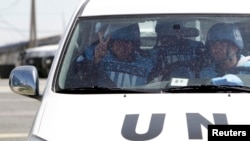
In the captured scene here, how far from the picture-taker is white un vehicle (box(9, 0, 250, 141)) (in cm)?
402

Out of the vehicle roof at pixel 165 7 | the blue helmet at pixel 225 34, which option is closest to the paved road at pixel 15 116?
the vehicle roof at pixel 165 7

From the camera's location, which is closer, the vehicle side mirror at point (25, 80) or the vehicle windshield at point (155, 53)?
the vehicle windshield at point (155, 53)

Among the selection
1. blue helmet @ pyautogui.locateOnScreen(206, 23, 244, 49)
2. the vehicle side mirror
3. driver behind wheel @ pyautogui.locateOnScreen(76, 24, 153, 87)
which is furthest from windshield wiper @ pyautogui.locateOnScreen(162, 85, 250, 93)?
the vehicle side mirror

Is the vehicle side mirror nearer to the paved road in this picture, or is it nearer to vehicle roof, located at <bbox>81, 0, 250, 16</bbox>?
vehicle roof, located at <bbox>81, 0, 250, 16</bbox>

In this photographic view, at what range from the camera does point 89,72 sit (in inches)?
189

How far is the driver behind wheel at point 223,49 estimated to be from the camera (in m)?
4.76

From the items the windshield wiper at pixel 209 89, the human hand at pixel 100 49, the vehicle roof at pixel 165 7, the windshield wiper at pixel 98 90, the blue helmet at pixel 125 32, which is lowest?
the windshield wiper at pixel 98 90

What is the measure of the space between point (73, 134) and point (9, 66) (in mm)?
A: 30091

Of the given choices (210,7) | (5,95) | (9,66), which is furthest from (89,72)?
(9,66)

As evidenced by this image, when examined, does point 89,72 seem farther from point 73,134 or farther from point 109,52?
point 73,134

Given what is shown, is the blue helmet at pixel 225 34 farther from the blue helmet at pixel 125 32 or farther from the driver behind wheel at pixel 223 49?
the blue helmet at pixel 125 32

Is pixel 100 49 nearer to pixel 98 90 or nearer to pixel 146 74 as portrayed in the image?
pixel 146 74

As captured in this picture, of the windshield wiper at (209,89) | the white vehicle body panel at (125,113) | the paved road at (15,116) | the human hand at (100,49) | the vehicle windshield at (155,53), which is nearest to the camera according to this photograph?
the white vehicle body panel at (125,113)

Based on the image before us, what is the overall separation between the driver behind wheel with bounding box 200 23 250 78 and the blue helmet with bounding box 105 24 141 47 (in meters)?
0.54
